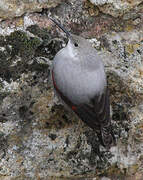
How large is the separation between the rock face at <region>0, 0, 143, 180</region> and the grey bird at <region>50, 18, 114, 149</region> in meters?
0.24

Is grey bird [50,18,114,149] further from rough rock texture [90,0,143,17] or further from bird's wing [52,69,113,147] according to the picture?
rough rock texture [90,0,143,17]

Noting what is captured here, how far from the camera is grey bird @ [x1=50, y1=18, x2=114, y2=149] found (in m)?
2.86

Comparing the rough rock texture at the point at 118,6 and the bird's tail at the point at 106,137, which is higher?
the rough rock texture at the point at 118,6

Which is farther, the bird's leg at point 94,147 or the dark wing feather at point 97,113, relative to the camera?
the bird's leg at point 94,147

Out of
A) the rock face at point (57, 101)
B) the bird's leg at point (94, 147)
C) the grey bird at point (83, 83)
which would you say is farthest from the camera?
the bird's leg at point (94, 147)

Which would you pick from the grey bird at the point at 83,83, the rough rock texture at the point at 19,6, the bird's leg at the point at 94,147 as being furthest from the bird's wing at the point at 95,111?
the rough rock texture at the point at 19,6

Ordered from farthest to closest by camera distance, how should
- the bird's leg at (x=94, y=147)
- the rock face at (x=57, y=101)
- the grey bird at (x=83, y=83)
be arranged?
the bird's leg at (x=94, y=147) < the rock face at (x=57, y=101) < the grey bird at (x=83, y=83)

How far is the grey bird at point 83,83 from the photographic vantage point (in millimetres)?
2861

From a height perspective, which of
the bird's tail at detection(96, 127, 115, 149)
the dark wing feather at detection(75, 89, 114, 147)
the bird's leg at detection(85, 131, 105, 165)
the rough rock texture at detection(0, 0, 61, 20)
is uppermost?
the rough rock texture at detection(0, 0, 61, 20)

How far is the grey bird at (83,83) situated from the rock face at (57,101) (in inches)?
9.4

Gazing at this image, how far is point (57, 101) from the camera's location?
3.19 meters

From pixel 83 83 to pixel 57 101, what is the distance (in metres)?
0.45

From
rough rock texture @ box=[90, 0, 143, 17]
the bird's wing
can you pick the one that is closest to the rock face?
rough rock texture @ box=[90, 0, 143, 17]

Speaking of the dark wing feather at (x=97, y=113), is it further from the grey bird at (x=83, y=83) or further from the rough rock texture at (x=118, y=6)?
the rough rock texture at (x=118, y=6)
